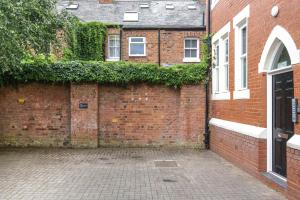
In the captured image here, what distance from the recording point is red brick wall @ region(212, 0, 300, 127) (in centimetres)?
774

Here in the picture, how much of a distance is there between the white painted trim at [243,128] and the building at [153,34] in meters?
13.3

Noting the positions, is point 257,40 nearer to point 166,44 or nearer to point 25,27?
point 25,27

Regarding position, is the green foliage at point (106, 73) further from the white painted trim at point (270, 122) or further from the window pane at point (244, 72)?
the white painted trim at point (270, 122)

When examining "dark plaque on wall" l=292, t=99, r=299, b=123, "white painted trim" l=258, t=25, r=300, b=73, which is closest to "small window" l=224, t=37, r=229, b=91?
"white painted trim" l=258, t=25, r=300, b=73

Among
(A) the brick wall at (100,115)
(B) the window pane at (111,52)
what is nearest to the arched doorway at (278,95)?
(A) the brick wall at (100,115)

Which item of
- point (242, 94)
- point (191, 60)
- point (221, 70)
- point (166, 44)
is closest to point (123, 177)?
point (242, 94)

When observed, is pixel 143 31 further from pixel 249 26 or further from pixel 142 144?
pixel 249 26

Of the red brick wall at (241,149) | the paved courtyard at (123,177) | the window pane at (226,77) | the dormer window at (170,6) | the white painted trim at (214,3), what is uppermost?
the dormer window at (170,6)

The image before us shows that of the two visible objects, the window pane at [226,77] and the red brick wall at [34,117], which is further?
the red brick wall at [34,117]

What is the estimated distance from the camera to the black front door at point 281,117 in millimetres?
8273

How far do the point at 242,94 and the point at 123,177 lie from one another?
370 cm

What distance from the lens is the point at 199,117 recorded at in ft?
51.6

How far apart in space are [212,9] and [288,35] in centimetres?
801

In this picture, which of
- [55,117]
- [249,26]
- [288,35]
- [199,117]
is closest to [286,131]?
[288,35]
